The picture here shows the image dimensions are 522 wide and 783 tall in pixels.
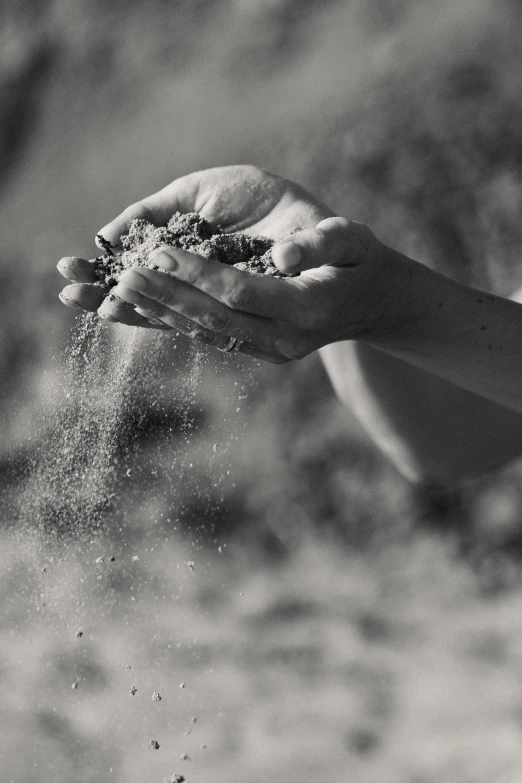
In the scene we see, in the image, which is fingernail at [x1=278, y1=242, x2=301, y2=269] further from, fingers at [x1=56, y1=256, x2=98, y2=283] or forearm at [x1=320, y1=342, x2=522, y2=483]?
forearm at [x1=320, y1=342, x2=522, y2=483]

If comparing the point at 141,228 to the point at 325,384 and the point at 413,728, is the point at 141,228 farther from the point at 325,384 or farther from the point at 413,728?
the point at 413,728

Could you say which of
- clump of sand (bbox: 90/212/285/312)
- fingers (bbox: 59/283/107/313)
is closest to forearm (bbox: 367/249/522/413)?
clump of sand (bbox: 90/212/285/312)

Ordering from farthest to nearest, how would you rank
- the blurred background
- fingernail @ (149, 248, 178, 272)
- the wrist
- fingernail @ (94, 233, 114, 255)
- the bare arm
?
the blurred background, the bare arm, fingernail @ (94, 233, 114, 255), the wrist, fingernail @ (149, 248, 178, 272)

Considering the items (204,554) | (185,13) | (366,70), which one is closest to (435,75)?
(366,70)

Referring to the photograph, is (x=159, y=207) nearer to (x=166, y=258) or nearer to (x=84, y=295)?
(x=84, y=295)

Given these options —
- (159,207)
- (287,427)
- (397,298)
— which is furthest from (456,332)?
(287,427)

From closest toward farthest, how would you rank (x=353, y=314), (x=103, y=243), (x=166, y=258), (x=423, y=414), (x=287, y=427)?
(x=166, y=258) < (x=353, y=314) < (x=103, y=243) < (x=423, y=414) < (x=287, y=427)
